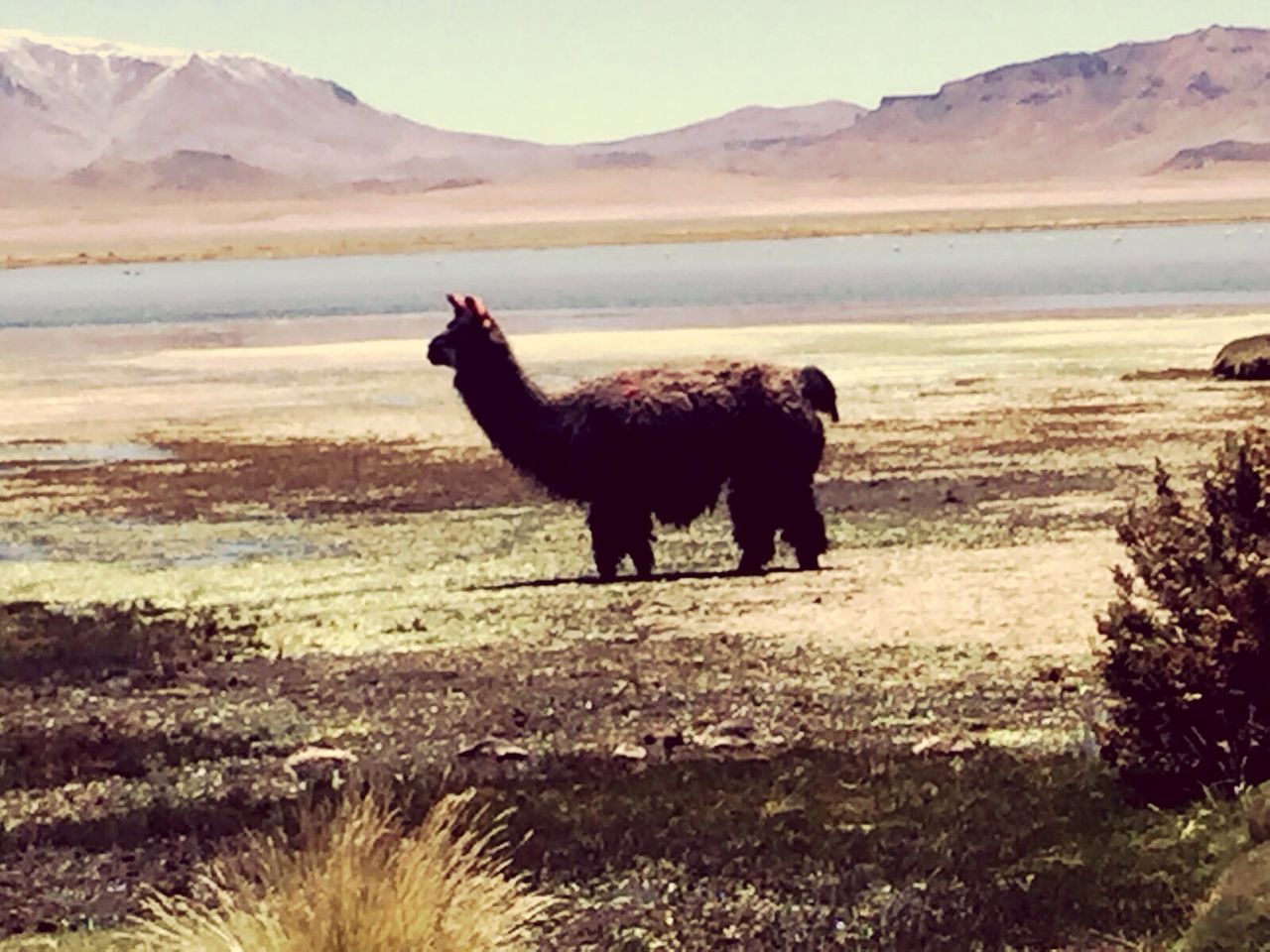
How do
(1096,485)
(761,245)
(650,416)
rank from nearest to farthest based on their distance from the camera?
(650,416) < (1096,485) < (761,245)

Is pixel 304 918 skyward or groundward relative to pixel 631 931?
skyward

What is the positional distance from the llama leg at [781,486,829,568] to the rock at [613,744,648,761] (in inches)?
203

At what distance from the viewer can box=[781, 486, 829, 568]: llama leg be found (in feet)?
48.5

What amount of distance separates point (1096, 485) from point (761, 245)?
340ft

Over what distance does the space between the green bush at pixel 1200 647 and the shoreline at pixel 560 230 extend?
105 m

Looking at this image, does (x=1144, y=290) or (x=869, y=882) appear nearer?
(x=869, y=882)

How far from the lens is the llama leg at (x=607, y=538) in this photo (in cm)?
Result: 1459

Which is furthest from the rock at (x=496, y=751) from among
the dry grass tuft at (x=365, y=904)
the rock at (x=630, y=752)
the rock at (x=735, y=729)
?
the dry grass tuft at (x=365, y=904)

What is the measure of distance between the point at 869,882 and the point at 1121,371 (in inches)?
906

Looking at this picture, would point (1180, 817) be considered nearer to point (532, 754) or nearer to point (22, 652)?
point (532, 754)

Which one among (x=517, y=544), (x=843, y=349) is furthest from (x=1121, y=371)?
(x=517, y=544)

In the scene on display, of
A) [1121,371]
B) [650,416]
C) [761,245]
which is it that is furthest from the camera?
[761,245]

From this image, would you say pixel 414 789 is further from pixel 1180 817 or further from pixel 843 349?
pixel 843 349

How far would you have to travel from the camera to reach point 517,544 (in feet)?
54.0
